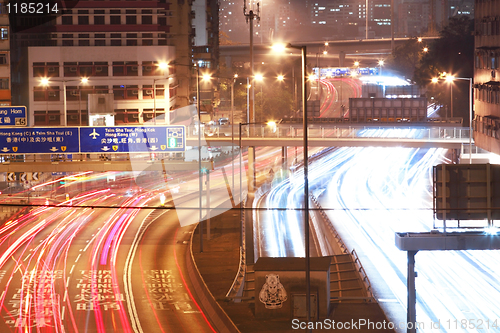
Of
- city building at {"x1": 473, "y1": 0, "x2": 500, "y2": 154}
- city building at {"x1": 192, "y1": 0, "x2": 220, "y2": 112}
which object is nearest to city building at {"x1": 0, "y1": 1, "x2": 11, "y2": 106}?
city building at {"x1": 192, "y1": 0, "x2": 220, "y2": 112}

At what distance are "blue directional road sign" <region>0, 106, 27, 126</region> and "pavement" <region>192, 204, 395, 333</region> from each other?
10093 mm

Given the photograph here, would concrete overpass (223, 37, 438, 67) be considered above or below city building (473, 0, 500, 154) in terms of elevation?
above

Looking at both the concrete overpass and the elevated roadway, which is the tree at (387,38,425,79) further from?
the elevated roadway

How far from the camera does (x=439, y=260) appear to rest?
31.9m

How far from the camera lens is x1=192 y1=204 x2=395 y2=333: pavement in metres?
19.0

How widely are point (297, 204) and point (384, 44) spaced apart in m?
112

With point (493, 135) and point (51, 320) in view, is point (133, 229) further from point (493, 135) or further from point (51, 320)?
point (493, 135)

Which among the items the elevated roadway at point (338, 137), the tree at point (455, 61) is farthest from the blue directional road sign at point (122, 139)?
the tree at point (455, 61)

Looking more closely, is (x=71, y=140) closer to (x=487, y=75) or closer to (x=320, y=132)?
(x=320, y=132)

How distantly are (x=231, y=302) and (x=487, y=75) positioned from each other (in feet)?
111

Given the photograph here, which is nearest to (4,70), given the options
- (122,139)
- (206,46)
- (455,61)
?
(206,46)

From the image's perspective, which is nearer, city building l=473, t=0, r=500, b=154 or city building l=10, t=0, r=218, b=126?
city building l=473, t=0, r=500, b=154

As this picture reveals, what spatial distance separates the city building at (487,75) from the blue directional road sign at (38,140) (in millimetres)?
28247

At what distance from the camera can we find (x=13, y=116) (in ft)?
99.1
